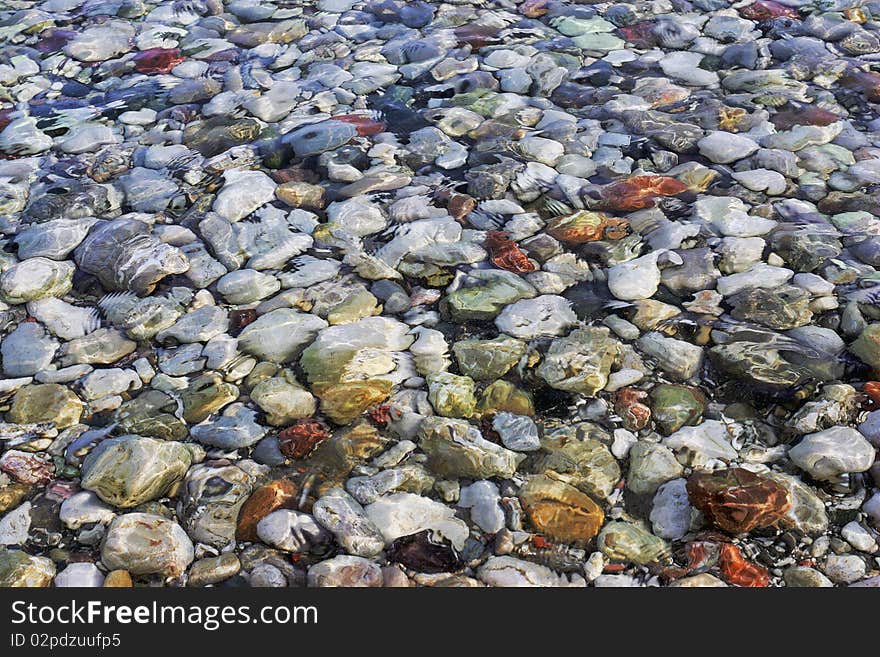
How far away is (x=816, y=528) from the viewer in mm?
1622

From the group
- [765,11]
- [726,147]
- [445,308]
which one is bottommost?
[445,308]

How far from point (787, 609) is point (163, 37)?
3173 millimetres

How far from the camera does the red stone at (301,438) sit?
1.80 meters

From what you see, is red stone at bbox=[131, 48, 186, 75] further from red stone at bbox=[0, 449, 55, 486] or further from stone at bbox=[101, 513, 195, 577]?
stone at bbox=[101, 513, 195, 577]

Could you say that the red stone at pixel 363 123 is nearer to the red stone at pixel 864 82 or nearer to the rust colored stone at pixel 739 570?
the red stone at pixel 864 82

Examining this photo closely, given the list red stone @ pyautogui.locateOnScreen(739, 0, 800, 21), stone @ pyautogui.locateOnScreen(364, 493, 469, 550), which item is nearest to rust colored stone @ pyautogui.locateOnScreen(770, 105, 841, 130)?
red stone @ pyautogui.locateOnScreen(739, 0, 800, 21)

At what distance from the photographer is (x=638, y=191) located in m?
2.48

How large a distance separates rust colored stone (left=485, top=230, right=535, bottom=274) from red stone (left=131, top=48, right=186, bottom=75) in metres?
1.71

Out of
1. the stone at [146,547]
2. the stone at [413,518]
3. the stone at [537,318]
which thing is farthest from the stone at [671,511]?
the stone at [146,547]

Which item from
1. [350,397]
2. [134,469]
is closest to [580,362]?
[350,397]

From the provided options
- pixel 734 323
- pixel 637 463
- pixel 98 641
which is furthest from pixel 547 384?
pixel 98 641

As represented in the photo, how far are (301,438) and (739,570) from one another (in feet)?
3.06

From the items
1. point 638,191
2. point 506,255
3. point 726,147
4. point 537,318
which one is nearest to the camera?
point 537,318

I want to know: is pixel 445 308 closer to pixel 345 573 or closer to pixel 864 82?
pixel 345 573
